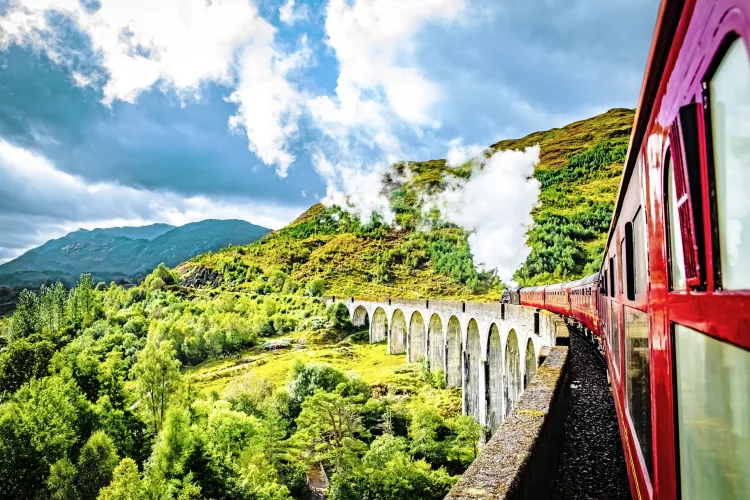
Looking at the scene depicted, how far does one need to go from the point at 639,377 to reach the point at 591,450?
13.8 ft

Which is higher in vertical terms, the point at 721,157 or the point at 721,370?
the point at 721,157

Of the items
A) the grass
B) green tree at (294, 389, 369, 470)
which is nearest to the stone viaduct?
the grass

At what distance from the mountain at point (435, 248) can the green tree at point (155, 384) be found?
52.1 m

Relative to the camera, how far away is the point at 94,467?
67.0 feet

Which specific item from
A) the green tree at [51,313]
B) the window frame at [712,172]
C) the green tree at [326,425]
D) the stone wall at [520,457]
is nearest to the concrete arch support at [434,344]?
the green tree at [326,425]

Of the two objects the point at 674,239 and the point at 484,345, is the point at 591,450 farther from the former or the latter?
the point at 484,345

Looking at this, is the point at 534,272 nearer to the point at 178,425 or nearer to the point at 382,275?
the point at 382,275

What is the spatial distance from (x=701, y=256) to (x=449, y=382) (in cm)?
3225

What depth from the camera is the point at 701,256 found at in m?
1.26

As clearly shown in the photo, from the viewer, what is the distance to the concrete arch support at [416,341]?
1569 inches

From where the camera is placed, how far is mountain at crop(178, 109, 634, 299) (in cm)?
8088

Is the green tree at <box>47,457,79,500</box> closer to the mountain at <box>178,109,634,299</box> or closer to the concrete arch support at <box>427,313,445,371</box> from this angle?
the concrete arch support at <box>427,313,445,371</box>

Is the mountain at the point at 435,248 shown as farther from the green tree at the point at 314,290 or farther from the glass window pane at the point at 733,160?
the glass window pane at the point at 733,160

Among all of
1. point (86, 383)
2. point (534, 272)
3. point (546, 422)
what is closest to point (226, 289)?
point (534, 272)
